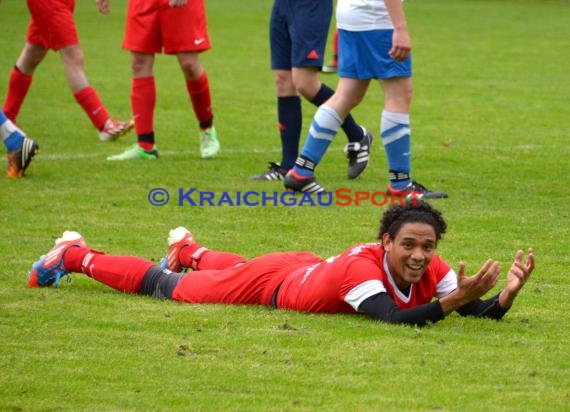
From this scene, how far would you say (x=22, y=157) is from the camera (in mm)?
10609

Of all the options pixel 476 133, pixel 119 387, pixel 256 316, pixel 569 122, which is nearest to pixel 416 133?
pixel 476 133

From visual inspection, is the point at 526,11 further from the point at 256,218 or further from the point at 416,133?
the point at 256,218

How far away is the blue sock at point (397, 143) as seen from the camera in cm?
955

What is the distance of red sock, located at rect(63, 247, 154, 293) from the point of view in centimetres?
687

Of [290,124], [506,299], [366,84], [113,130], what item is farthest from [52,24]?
[506,299]

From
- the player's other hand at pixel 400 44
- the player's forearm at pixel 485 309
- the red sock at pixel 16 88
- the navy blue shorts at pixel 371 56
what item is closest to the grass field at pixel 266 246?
the player's forearm at pixel 485 309

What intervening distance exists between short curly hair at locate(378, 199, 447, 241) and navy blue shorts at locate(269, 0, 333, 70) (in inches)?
161

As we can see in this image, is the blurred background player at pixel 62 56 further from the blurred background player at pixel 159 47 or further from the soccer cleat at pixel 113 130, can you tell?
the blurred background player at pixel 159 47

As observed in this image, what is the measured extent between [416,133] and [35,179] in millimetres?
4253

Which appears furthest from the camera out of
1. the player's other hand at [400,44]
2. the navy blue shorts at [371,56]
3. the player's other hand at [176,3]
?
the player's other hand at [176,3]

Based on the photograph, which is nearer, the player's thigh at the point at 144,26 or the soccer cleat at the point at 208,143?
the player's thigh at the point at 144,26

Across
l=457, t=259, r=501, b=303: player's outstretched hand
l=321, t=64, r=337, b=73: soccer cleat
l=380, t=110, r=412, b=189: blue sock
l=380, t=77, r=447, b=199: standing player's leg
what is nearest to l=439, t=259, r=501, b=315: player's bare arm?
l=457, t=259, r=501, b=303: player's outstretched hand

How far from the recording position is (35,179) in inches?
422

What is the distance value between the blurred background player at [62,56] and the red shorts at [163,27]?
1.02 metres
